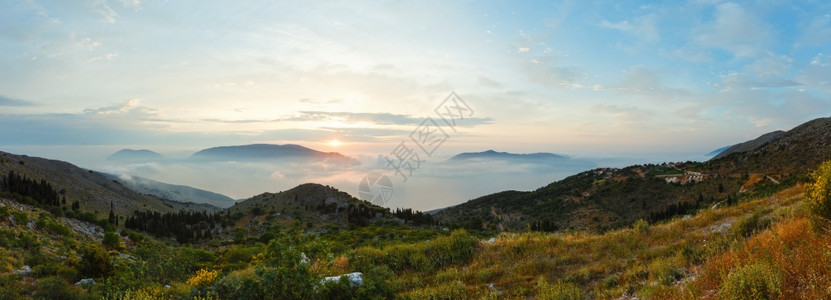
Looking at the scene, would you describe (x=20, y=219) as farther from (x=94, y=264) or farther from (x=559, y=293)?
(x=559, y=293)

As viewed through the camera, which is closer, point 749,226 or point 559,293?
point 559,293

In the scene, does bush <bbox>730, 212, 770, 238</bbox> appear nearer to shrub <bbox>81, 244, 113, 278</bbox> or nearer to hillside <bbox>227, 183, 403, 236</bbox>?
shrub <bbox>81, 244, 113, 278</bbox>

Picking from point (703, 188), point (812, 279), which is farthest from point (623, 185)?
point (812, 279)

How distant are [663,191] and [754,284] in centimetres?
5726

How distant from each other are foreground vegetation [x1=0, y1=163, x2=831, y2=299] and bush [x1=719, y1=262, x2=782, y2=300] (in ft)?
0.06

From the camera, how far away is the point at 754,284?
16.4 ft

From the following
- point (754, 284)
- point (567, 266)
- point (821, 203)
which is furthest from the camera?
point (567, 266)

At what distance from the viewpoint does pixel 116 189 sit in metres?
86.8

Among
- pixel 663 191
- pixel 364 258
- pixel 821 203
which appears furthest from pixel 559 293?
pixel 663 191

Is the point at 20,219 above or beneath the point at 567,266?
beneath

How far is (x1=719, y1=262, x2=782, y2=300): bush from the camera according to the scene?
16.0ft

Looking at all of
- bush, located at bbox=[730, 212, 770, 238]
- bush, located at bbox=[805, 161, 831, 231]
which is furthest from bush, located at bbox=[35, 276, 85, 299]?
bush, located at bbox=[730, 212, 770, 238]

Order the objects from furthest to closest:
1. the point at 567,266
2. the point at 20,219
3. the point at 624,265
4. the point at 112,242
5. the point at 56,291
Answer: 1. the point at 112,242
2. the point at 20,219
3. the point at 567,266
4. the point at 624,265
5. the point at 56,291

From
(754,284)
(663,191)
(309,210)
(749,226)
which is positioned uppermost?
(754,284)
